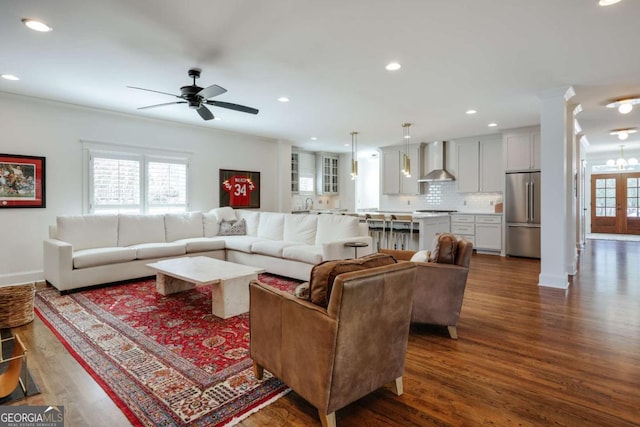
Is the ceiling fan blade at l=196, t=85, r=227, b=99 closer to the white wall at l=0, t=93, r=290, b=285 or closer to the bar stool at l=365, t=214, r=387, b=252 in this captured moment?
the white wall at l=0, t=93, r=290, b=285

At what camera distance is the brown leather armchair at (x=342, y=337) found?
1.59 metres

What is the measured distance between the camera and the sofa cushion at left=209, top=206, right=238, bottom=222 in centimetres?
645

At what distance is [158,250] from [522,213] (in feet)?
22.1

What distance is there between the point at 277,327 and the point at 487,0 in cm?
267

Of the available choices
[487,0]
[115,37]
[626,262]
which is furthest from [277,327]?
[626,262]

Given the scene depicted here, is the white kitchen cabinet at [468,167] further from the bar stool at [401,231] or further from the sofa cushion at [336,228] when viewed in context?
the sofa cushion at [336,228]

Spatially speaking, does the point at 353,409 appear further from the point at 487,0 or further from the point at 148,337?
the point at 487,0

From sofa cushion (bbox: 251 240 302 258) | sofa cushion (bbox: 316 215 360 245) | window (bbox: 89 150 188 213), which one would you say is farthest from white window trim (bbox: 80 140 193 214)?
sofa cushion (bbox: 316 215 360 245)

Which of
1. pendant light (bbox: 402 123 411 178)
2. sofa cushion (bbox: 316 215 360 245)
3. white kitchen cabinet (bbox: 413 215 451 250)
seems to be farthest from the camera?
pendant light (bbox: 402 123 411 178)

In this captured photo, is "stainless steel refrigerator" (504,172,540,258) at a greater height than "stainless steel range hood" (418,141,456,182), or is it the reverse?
"stainless steel range hood" (418,141,456,182)

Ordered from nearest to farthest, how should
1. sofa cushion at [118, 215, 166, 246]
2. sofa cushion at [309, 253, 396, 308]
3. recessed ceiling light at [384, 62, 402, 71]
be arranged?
sofa cushion at [309, 253, 396, 308]
recessed ceiling light at [384, 62, 402, 71]
sofa cushion at [118, 215, 166, 246]

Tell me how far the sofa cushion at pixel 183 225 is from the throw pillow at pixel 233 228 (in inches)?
14.7

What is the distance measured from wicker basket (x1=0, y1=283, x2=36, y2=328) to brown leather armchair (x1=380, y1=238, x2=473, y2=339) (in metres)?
3.60

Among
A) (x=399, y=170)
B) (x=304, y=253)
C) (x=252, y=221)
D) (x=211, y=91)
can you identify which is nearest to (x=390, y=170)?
(x=399, y=170)
